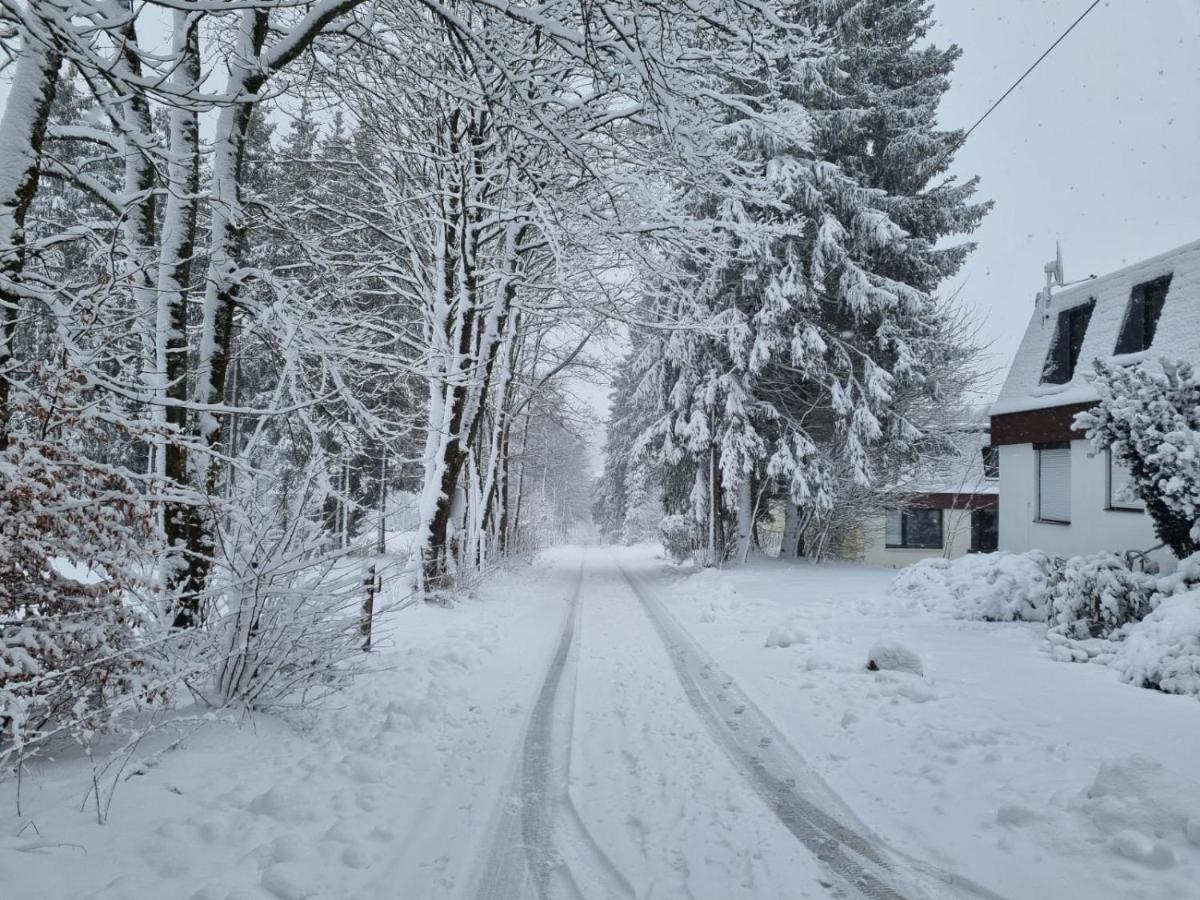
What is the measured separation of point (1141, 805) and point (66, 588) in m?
5.63

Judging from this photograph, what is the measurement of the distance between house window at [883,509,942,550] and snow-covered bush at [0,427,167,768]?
26106mm

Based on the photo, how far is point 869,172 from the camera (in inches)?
634

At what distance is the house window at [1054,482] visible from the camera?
1148 centimetres

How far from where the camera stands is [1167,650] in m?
5.48

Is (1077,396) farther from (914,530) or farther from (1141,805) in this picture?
(914,530)

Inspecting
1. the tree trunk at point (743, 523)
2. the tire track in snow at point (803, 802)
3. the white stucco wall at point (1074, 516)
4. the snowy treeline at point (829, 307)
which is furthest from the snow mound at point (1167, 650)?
the tree trunk at point (743, 523)

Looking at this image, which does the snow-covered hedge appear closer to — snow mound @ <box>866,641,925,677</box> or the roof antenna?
snow mound @ <box>866,641,925,677</box>

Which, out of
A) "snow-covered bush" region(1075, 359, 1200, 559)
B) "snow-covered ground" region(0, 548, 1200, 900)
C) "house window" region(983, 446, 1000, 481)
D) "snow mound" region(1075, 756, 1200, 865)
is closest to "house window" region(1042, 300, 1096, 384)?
"snow-covered bush" region(1075, 359, 1200, 559)

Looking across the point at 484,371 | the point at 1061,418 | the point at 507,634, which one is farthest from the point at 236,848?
the point at 1061,418

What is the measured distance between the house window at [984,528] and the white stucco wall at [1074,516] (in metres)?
12.4

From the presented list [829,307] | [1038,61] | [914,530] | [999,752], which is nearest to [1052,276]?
[829,307]

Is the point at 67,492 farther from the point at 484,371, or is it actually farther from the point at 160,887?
the point at 484,371

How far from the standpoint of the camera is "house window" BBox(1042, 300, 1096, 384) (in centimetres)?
1199

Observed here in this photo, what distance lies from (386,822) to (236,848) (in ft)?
2.26
